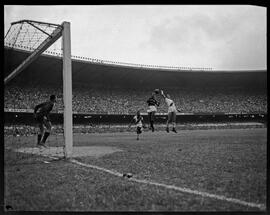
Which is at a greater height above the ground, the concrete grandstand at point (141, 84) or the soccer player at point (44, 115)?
the concrete grandstand at point (141, 84)

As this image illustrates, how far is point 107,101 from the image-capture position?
35531mm

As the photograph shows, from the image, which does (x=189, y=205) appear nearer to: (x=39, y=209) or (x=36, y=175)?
(x=39, y=209)

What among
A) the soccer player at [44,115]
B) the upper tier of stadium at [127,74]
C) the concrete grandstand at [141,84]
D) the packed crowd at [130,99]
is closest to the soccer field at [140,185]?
the soccer player at [44,115]

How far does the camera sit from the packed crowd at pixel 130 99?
3047 centimetres

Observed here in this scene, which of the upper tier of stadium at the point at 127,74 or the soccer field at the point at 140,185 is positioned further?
the upper tier of stadium at the point at 127,74

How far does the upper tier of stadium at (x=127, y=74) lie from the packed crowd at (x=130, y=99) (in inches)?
33.5

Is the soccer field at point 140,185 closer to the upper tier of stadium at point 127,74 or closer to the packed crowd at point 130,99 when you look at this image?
the upper tier of stadium at point 127,74

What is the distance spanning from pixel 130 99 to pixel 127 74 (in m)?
2.93

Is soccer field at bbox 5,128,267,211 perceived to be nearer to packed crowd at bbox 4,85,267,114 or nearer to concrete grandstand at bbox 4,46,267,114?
packed crowd at bbox 4,85,267,114

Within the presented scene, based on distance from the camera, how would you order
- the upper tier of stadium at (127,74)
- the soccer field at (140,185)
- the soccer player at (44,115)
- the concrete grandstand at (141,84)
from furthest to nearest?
1. the concrete grandstand at (141,84)
2. the upper tier of stadium at (127,74)
3. the soccer player at (44,115)
4. the soccer field at (140,185)

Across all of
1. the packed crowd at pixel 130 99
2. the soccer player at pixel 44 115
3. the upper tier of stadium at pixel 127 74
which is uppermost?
the upper tier of stadium at pixel 127 74

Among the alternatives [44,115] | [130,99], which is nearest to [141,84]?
[130,99]
